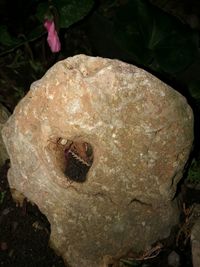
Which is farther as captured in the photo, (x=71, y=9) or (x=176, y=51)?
(x=71, y=9)

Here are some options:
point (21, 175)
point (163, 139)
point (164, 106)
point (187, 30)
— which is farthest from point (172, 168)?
point (187, 30)

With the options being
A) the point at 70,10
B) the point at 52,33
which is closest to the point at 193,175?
the point at 52,33

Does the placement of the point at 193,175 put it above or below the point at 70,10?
below

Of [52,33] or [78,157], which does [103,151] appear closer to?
[78,157]

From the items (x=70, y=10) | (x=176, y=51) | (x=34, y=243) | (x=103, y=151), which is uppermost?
(x=70, y=10)

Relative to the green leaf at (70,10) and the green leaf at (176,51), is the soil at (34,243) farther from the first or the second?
the green leaf at (70,10)

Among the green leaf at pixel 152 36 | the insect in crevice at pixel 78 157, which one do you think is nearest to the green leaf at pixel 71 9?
the green leaf at pixel 152 36

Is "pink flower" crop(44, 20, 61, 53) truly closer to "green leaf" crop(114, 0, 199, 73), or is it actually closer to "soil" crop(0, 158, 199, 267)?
"green leaf" crop(114, 0, 199, 73)

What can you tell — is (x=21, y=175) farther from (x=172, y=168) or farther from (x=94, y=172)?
(x=172, y=168)
